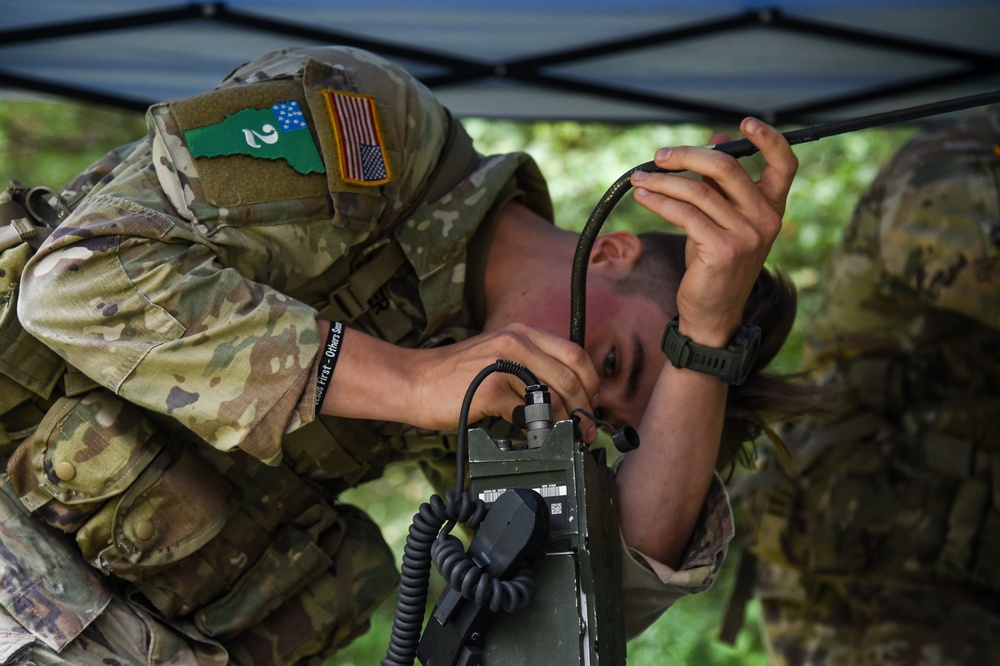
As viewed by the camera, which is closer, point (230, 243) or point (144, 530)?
point (230, 243)

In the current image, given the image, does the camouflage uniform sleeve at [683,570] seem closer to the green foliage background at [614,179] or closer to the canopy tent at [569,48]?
the canopy tent at [569,48]

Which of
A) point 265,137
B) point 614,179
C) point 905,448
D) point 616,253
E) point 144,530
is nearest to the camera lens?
point 265,137

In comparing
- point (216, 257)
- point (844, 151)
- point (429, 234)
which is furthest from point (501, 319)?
point (844, 151)

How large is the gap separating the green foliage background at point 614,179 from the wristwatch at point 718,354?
4.34 metres

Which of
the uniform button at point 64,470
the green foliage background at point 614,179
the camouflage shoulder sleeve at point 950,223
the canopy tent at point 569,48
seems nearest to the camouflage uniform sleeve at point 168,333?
the uniform button at point 64,470

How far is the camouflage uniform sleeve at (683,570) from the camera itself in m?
2.01

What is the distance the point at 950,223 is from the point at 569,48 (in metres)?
1.27

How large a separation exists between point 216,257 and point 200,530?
0.57 metres

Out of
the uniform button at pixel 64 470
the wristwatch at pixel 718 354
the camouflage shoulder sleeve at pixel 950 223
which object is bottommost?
the uniform button at pixel 64 470

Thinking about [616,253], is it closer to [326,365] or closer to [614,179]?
[326,365]

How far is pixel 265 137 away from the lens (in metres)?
1.87

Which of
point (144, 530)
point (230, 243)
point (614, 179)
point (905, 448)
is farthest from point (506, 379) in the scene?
point (614, 179)

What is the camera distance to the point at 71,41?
3.30 meters

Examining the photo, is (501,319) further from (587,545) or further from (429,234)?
(587,545)
